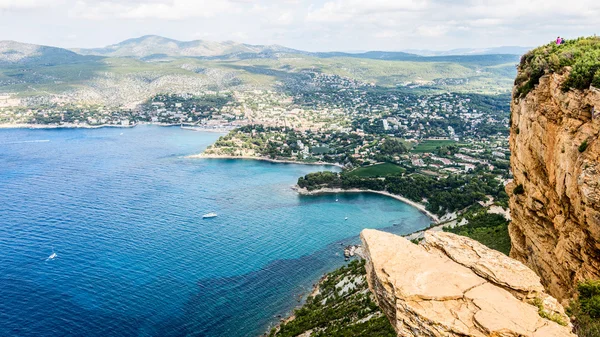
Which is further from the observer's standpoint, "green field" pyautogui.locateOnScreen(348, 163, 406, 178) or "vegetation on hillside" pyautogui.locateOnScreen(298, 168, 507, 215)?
"green field" pyautogui.locateOnScreen(348, 163, 406, 178)

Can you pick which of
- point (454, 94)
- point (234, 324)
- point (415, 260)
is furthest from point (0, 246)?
point (454, 94)

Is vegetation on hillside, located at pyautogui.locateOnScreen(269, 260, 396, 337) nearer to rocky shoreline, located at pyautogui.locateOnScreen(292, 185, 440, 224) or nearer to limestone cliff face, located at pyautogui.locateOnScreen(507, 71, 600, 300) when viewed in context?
limestone cliff face, located at pyautogui.locateOnScreen(507, 71, 600, 300)

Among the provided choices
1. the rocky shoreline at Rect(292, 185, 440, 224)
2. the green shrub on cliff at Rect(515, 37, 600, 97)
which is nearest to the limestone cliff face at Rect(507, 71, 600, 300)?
the green shrub on cliff at Rect(515, 37, 600, 97)

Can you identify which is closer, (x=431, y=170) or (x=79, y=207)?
(x=79, y=207)

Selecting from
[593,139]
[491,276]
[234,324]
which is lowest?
[234,324]

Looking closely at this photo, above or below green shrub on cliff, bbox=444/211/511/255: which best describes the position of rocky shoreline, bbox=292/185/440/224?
below

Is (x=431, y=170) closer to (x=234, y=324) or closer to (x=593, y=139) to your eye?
(x=234, y=324)
